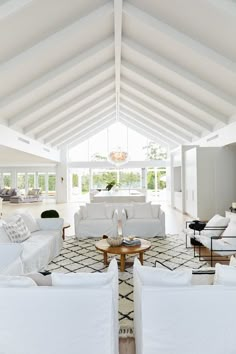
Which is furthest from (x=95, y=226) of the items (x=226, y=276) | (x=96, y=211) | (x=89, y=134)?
(x=89, y=134)

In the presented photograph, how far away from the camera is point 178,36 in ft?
16.8

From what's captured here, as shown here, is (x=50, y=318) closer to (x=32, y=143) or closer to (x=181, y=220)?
(x=181, y=220)

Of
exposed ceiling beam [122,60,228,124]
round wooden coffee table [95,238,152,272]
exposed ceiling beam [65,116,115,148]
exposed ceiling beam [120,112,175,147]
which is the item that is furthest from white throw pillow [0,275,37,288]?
exposed ceiling beam [65,116,115,148]

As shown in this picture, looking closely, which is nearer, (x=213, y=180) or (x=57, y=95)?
(x=57, y=95)

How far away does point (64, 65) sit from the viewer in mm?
6340

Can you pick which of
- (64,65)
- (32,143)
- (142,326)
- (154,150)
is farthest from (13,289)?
(154,150)

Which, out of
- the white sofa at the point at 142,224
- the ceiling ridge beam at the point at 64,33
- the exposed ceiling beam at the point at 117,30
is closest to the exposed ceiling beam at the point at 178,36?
the exposed ceiling beam at the point at 117,30

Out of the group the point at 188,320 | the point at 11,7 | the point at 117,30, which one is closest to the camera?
the point at 188,320

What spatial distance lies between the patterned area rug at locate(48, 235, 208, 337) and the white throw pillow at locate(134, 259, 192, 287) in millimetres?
1230

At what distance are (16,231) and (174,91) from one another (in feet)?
19.3

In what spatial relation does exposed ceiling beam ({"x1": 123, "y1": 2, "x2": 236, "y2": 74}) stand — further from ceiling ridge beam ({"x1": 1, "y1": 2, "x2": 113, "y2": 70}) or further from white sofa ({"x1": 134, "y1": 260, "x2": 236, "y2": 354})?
white sofa ({"x1": 134, "y1": 260, "x2": 236, "y2": 354})

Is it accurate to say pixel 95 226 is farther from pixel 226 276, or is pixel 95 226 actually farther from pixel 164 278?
pixel 226 276

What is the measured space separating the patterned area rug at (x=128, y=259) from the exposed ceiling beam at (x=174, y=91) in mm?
4006

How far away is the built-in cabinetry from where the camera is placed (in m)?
9.38
